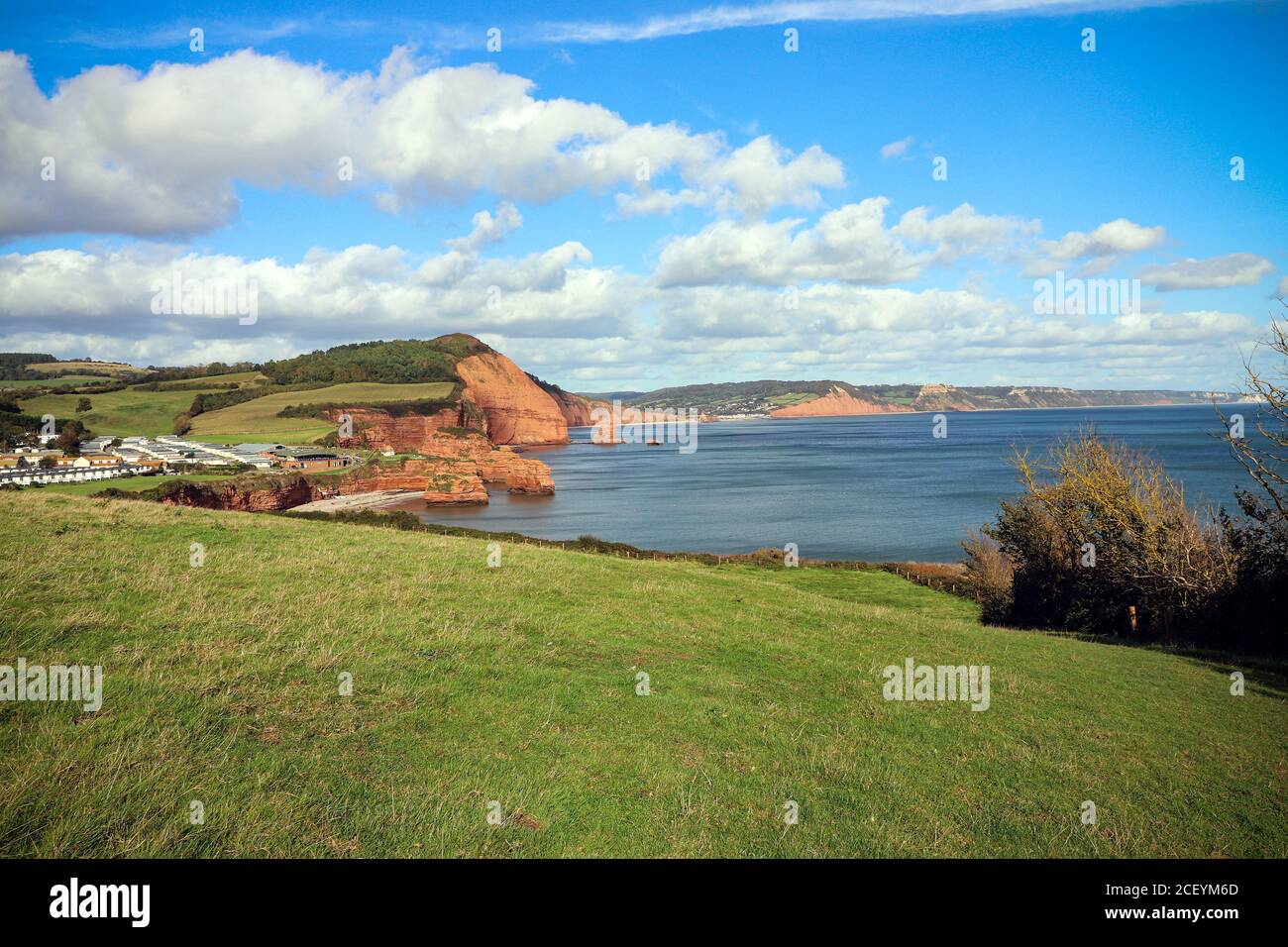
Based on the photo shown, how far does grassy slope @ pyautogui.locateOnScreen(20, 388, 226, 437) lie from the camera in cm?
11394

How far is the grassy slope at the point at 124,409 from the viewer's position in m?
114

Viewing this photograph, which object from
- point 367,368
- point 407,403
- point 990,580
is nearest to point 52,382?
point 367,368

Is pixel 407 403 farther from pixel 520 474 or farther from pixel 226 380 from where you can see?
pixel 226 380

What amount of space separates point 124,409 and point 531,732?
143315 mm

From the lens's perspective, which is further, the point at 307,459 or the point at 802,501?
the point at 307,459

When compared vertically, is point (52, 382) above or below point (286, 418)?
above

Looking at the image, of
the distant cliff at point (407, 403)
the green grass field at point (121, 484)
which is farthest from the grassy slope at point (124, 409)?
the green grass field at point (121, 484)

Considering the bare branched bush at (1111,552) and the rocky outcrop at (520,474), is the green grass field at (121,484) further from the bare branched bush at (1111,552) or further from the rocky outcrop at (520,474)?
the bare branched bush at (1111,552)

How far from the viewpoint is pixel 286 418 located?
407 ft

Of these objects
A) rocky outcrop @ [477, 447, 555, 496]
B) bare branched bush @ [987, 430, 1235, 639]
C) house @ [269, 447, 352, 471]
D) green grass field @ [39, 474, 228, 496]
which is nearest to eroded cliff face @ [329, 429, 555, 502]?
rocky outcrop @ [477, 447, 555, 496]

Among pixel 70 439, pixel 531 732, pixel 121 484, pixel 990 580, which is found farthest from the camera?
pixel 70 439

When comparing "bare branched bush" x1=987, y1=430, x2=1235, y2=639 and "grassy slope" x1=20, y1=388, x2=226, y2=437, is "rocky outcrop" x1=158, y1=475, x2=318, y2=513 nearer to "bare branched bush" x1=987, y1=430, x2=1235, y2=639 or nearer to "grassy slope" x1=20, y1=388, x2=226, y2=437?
"bare branched bush" x1=987, y1=430, x2=1235, y2=639
